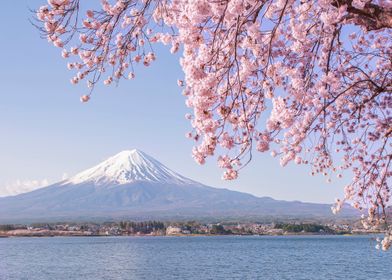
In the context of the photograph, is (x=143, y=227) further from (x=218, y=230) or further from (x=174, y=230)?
(x=218, y=230)

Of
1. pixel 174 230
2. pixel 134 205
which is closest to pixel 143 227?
pixel 174 230

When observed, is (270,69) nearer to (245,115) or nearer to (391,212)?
(245,115)

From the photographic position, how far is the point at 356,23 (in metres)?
4.34

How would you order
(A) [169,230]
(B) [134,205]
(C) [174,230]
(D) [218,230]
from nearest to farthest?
(D) [218,230], (C) [174,230], (A) [169,230], (B) [134,205]

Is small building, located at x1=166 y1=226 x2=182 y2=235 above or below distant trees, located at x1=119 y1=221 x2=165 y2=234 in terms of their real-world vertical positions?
below

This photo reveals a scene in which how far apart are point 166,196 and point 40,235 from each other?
3523 inches

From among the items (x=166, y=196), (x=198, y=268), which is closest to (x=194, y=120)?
(x=198, y=268)

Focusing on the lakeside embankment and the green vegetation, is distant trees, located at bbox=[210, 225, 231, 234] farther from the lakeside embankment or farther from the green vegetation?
the green vegetation

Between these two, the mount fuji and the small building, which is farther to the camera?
the mount fuji

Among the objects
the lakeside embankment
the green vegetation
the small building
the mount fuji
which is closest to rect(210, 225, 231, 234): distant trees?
the lakeside embankment

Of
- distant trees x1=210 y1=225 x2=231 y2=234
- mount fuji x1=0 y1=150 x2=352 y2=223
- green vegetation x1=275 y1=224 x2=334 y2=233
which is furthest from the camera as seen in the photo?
mount fuji x1=0 y1=150 x2=352 y2=223

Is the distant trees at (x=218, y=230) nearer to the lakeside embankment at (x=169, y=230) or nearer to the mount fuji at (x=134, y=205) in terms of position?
the lakeside embankment at (x=169, y=230)

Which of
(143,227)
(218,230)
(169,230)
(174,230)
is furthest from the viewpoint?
(143,227)

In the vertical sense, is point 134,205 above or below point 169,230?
above
